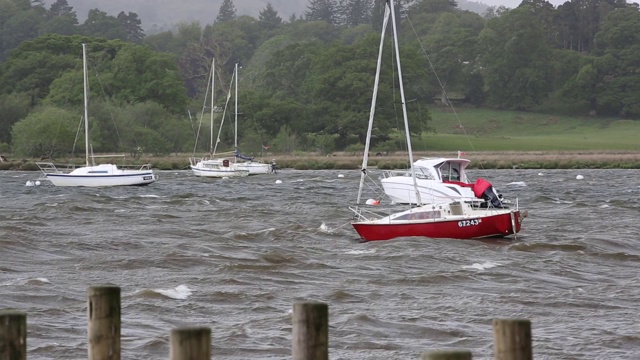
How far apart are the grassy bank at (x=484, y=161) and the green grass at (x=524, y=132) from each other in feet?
45.2

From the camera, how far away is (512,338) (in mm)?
10516

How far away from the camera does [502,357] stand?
10586 mm

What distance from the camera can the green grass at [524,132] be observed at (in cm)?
13825

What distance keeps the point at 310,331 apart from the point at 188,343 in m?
1.21

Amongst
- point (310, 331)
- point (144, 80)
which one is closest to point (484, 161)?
point (144, 80)

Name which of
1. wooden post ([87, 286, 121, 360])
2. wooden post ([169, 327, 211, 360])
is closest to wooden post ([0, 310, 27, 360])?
wooden post ([87, 286, 121, 360])

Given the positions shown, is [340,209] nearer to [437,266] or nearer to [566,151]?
[437,266]

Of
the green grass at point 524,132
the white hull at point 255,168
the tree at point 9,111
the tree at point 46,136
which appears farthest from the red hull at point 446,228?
the tree at point 9,111

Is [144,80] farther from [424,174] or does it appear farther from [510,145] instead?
[424,174]

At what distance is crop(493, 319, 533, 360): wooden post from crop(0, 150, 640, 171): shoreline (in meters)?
92.9

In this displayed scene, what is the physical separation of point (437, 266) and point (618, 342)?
37.7ft

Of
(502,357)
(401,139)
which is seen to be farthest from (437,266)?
(401,139)

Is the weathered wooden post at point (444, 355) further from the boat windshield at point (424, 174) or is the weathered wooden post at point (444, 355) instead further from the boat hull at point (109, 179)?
the boat hull at point (109, 179)

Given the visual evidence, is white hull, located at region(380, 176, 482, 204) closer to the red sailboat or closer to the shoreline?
the red sailboat
